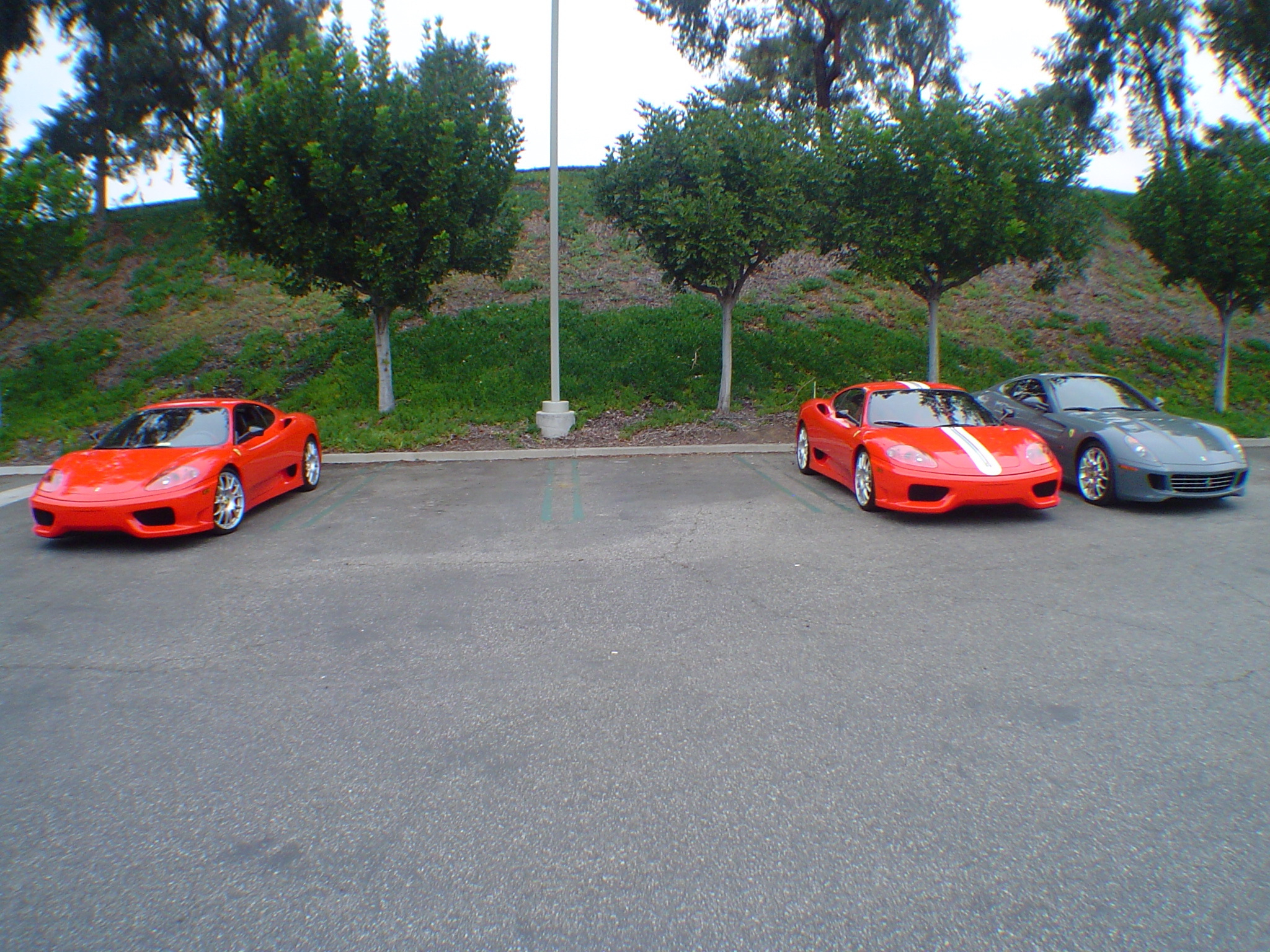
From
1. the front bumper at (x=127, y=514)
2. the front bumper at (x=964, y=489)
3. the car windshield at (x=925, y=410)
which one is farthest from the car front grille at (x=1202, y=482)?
the front bumper at (x=127, y=514)

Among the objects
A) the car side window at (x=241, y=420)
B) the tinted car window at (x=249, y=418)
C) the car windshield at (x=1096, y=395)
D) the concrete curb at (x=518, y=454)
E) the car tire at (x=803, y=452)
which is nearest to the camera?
the car side window at (x=241, y=420)

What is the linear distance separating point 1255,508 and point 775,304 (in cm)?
1393

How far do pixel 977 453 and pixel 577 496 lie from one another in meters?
4.31

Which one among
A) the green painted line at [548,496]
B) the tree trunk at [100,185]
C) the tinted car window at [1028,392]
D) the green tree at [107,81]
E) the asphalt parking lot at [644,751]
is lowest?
the asphalt parking lot at [644,751]

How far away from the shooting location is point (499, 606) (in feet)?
17.7

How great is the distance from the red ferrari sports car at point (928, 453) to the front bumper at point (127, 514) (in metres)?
6.38

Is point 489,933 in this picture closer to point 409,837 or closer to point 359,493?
point 409,837

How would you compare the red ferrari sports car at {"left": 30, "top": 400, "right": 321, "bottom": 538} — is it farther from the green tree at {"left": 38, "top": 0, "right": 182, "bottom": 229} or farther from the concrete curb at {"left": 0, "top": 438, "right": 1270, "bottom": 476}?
the green tree at {"left": 38, "top": 0, "right": 182, "bottom": 229}

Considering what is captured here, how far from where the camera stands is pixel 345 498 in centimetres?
956

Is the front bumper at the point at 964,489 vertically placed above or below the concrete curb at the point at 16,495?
above

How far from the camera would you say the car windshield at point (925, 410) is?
28.2ft

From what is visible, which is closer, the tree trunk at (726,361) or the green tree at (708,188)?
the green tree at (708,188)

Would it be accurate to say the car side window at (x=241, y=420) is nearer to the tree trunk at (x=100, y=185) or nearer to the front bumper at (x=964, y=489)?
the front bumper at (x=964, y=489)

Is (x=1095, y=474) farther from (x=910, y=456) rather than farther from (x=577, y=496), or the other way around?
(x=577, y=496)
